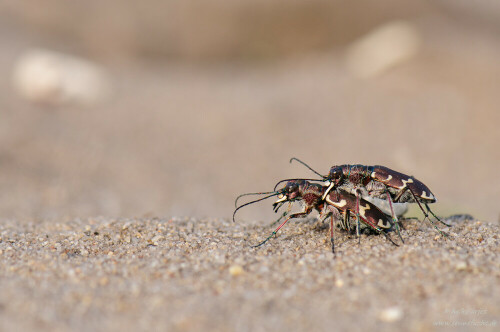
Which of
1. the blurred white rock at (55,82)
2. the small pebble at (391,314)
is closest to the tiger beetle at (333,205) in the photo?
the small pebble at (391,314)

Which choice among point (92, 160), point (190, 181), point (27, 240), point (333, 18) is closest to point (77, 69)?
point (92, 160)

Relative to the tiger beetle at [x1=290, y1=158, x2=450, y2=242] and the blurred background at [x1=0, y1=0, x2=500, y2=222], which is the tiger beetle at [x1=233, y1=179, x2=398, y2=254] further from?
the blurred background at [x1=0, y1=0, x2=500, y2=222]

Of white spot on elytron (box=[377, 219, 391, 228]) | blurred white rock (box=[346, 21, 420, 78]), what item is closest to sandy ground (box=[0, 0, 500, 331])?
white spot on elytron (box=[377, 219, 391, 228])

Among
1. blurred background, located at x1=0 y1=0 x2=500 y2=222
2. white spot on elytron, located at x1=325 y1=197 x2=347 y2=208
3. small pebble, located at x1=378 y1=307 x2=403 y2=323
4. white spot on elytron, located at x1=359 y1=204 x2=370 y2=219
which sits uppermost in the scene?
blurred background, located at x1=0 y1=0 x2=500 y2=222

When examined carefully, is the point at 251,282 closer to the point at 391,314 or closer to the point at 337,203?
the point at 391,314

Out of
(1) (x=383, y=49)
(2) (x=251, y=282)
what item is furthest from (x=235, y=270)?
(1) (x=383, y=49)

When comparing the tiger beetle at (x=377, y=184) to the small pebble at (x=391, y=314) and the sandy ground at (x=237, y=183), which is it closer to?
the sandy ground at (x=237, y=183)
